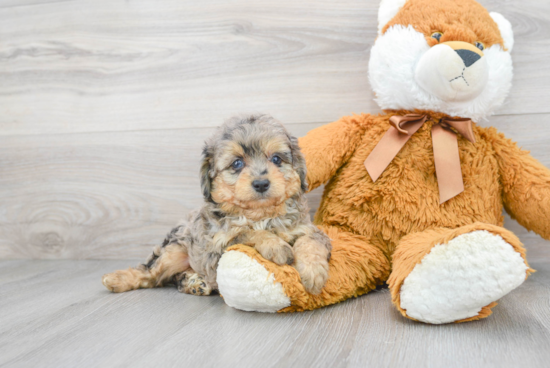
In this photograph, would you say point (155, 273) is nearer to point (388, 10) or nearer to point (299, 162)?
point (299, 162)

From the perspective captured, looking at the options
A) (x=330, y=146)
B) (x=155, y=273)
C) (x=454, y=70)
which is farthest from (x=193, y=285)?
(x=454, y=70)

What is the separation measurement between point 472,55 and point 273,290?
3.71 ft

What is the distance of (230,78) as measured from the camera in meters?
2.44

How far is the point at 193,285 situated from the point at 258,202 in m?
0.58

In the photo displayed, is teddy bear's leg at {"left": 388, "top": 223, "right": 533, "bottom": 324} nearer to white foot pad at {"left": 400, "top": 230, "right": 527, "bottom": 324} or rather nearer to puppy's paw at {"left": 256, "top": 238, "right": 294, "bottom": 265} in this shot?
white foot pad at {"left": 400, "top": 230, "right": 527, "bottom": 324}

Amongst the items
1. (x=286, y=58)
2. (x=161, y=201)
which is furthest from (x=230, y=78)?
(x=161, y=201)

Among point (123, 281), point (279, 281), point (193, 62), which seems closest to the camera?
point (279, 281)

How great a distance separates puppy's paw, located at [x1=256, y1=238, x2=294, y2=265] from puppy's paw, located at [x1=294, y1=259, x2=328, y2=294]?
5 centimetres

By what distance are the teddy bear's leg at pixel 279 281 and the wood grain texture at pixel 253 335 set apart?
0.15 feet

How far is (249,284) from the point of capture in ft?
4.91

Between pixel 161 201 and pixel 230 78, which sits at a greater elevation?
pixel 230 78

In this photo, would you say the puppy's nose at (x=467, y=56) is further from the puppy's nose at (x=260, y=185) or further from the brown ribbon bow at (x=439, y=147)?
the puppy's nose at (x=260, y=185)

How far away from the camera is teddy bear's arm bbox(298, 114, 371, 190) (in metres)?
1.89

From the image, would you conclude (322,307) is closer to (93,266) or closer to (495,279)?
(495,279)
